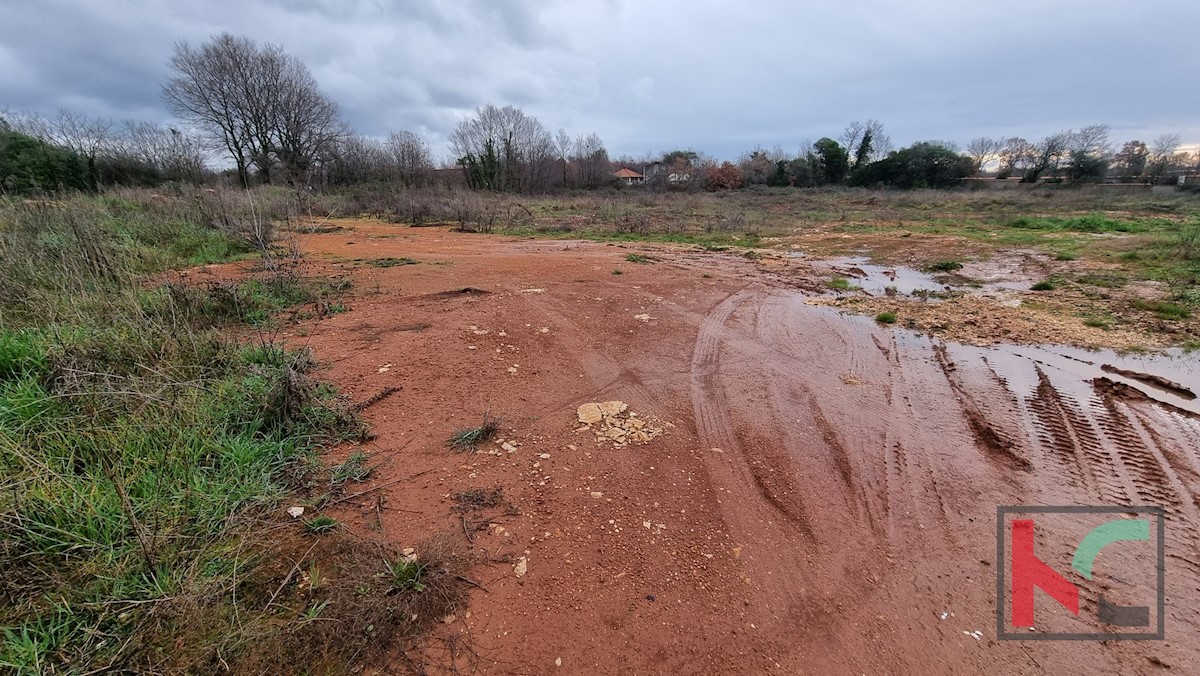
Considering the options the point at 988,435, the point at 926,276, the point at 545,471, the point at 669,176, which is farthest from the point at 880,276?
the point at 669,176

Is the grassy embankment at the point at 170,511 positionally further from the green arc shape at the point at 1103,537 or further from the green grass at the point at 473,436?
the green arc shape at the point at 1103,537

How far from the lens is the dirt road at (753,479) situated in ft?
7.15

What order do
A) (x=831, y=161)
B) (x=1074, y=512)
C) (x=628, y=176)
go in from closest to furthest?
1. (x=1074, y=512)
2. (x=831, y=161)
3. (x=628, y=176)

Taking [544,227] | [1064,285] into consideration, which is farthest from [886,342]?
[544,227]

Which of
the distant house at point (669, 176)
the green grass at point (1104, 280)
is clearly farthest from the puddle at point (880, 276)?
the distant house at point (669, 176)

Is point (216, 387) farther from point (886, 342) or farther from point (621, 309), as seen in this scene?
point (886, 342)

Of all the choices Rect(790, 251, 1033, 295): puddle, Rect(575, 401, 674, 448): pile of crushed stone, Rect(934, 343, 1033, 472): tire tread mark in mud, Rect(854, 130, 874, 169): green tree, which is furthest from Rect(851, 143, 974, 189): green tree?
Rect(575, 401, 674, 448): pile of crushed stone

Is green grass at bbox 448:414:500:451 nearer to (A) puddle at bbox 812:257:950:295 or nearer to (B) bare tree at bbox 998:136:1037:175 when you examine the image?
(A) puddle at bbox 812:257:950:295

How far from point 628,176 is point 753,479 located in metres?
57.0

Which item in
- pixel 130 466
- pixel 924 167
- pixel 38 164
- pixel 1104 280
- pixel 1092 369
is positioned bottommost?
pixel 1092 369

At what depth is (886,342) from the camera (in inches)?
248

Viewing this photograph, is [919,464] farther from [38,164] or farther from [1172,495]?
[38,164]

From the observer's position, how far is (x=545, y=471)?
10.9 feet

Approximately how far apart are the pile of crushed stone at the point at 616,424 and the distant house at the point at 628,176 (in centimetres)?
4971
